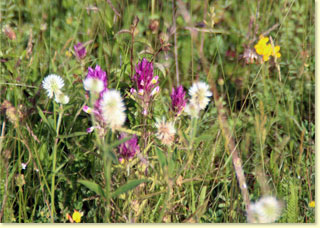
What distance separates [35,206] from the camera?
1819 millimetres

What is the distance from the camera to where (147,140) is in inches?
69.6

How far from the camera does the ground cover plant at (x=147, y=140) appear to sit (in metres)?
1.57

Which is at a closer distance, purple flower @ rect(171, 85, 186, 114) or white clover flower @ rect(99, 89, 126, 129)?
white clover flower @ rect(99, 89, 126, 129)

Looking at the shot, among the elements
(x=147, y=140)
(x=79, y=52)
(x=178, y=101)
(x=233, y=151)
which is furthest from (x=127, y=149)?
(x=79, y=52)

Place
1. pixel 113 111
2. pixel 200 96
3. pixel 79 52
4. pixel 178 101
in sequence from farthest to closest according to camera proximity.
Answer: pixel 79 52
pixel 178 101
pixel 200 96
pixel 113 111

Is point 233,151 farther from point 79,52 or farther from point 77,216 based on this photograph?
point 79,52

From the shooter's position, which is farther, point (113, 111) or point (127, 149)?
point (127, 149)

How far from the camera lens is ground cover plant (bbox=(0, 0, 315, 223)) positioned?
157cm

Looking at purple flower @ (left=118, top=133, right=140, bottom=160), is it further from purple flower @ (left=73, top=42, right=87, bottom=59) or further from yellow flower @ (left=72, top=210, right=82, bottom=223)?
purple flower @ (left=73, top=42, right=87, bottom=59)

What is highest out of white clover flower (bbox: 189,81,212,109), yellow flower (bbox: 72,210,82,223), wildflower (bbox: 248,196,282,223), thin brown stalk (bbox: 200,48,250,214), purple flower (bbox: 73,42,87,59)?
purple flower (bbox: 73,42,87,59)

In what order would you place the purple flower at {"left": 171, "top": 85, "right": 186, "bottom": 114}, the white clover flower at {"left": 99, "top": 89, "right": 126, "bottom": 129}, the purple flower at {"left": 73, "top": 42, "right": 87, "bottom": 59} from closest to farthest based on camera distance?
1. the white clover flower at {"left": 99, "top": 89, "right": 126, "bottom": 129}
2. the purple flower at {"left": 171, "top": 85, "right": 186, "bottom": 114}
3. the purple flower at {"left": 73, "top": 42, "right": 87, "bottom": 59}

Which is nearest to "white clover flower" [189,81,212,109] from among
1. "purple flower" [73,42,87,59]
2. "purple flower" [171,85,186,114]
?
"purple flower" [171,85,186,114]

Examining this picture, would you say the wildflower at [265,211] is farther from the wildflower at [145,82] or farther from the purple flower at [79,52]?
the purple flower at [79,52]

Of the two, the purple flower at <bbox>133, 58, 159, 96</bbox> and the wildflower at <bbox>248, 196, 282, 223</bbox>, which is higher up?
the purple flower at <bbox>133, 58, 159, 96</bbox>
